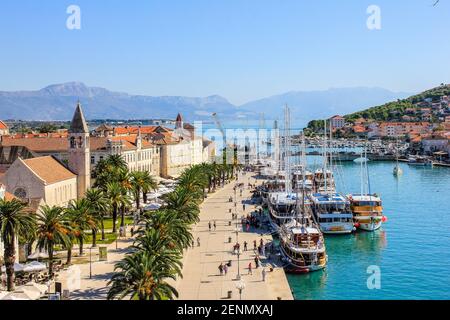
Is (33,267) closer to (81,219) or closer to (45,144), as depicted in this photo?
(81,219)

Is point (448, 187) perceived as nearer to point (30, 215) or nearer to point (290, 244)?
point (290, 244)

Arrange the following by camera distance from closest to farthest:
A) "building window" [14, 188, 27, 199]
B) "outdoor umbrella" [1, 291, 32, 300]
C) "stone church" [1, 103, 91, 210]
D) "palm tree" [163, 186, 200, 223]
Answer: "outdoor umbrella" [1, 291, 32, 300]
"palm tree" [163, 186, 200, 223]
"stone church" [1, 103, 91, 210]
"building window" [14, 188, 27, 199]

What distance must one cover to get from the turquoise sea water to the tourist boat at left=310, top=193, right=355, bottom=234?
1.12 meters

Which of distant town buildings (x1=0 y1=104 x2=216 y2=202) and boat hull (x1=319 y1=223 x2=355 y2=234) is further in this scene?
boat hull (x1=319 y1=223 x2=355 y2=234)

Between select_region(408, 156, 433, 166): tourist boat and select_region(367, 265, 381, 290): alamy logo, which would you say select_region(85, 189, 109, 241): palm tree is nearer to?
select_region(367, 265, 381, 290): alamy logo

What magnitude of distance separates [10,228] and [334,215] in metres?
32.7

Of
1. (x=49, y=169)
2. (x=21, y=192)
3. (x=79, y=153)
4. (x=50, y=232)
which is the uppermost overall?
(x=79, y=153)

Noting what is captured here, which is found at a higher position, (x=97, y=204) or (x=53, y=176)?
(x=53, y=176)

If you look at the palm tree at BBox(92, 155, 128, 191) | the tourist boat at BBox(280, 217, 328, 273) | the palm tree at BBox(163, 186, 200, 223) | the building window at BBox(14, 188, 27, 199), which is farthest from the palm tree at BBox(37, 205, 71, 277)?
the palm tree at BBox(92, 155, 128, 191)

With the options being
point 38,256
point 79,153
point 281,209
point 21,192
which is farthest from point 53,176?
point 281,209

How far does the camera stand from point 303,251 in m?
41.2

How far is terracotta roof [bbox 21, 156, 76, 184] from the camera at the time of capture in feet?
178

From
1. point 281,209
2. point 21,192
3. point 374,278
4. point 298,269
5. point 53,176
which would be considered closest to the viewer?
point 374,278

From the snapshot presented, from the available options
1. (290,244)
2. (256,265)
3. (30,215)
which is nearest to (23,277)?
(30,215)
